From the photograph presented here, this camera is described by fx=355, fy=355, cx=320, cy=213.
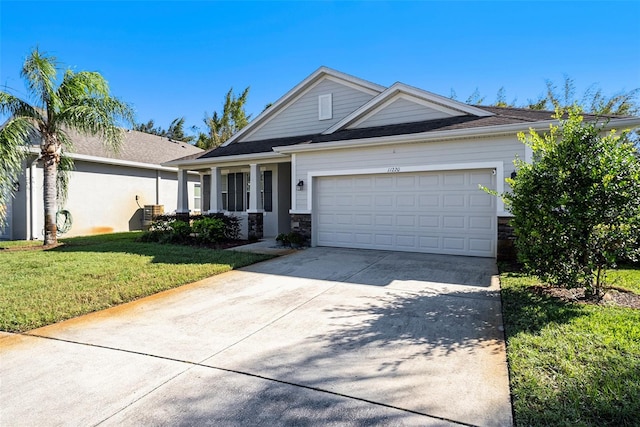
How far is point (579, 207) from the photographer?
449 cm

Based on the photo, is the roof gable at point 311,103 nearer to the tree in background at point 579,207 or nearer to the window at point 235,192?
the window at point 235,192

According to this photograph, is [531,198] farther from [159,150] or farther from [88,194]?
[159,150]

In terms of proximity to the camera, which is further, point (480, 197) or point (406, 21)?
point (406, 21)

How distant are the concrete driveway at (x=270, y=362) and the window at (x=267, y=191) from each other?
7761 mm

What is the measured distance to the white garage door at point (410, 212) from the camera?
8.32 m

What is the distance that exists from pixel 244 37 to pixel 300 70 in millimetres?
4647

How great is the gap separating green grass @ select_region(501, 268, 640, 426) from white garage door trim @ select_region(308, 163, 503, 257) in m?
3.66

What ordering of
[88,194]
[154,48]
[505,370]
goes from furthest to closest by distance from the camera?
[154,48]
[88,194]
[505,370]

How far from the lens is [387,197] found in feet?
30.8

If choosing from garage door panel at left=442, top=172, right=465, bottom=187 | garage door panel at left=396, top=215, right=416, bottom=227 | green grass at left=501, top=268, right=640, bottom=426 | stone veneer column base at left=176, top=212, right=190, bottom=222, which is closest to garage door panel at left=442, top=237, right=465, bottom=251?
garage door panel at left=396, top=215, right=416, bottom=227

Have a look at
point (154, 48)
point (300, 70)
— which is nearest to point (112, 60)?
point (154, 48)

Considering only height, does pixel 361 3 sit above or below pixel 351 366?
above

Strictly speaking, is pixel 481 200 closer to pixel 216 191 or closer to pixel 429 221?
pixel 429 221

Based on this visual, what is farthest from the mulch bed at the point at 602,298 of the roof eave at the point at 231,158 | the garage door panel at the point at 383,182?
the roof eave at the point at 231,158
